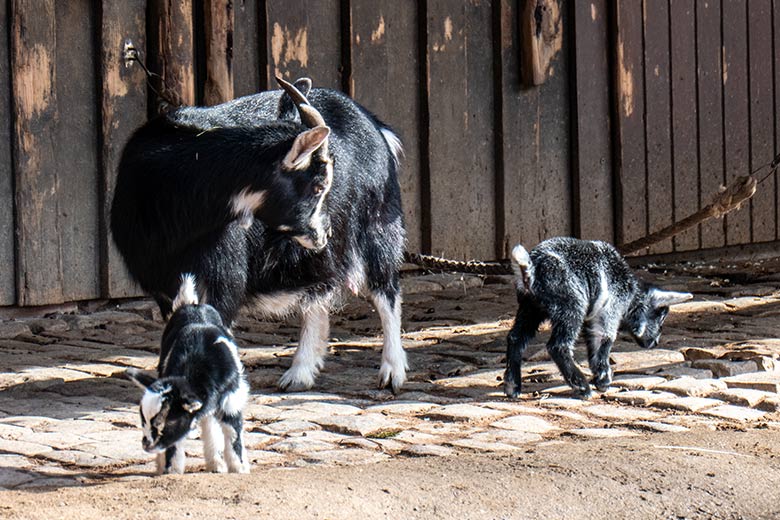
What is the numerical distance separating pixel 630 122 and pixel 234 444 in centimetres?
658

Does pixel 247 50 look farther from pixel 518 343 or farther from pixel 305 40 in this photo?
pixel 518 343

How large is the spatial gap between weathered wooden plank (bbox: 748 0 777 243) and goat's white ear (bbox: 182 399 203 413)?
814cm

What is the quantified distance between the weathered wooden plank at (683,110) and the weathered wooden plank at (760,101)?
0.77 meters

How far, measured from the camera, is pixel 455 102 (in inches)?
376

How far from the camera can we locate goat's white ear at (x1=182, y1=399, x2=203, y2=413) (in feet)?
14.1

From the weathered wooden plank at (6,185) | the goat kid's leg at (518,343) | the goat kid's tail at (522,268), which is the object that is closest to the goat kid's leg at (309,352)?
the goat kid's leg at (518,343)

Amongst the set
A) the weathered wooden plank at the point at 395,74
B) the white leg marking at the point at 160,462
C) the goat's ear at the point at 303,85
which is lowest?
the white leg marking at the point at 160,462

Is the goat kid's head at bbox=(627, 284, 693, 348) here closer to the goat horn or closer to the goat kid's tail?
the goat kid's tail

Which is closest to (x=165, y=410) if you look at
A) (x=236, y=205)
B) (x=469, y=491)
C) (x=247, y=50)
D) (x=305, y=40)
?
(x=469, y=491)

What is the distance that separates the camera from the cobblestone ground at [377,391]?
5.05m

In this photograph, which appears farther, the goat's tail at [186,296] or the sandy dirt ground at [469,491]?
the goat's tail at [186,296]

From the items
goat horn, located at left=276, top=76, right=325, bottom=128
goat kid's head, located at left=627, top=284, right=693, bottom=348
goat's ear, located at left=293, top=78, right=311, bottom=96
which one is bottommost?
goat kid's head, located at left=627, top=284, right=693, bottom=348

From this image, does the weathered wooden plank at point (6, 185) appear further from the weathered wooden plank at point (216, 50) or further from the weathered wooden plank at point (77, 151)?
the weathered wooden plank at point (216, 50)

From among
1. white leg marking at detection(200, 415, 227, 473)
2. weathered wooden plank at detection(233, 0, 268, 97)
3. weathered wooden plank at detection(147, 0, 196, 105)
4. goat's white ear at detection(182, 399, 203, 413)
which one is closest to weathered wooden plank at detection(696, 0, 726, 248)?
weathered wooden plank at detection(233, 0, 268, 97)
